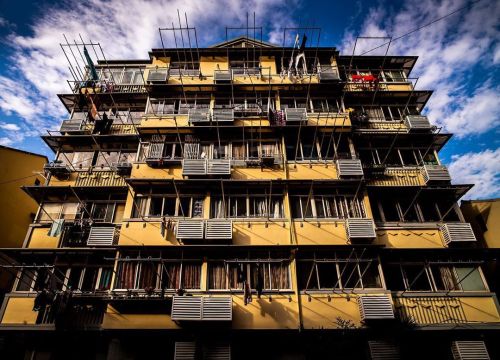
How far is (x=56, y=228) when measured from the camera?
690 inches

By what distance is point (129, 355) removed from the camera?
48.6 feet

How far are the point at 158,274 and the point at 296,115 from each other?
40.8 feet

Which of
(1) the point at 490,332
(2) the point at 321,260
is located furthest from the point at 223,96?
(1) the point at 490,332

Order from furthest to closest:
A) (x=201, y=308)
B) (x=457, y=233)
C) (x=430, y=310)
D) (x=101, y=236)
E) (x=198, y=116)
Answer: (x=198, y=116), (x=101, y=236), (x=457, y=233), (x=430, y=310), (x=201, y=308)

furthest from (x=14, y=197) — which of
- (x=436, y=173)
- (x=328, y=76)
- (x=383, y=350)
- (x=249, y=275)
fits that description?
(x=436, y=173)

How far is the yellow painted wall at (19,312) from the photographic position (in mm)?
15828

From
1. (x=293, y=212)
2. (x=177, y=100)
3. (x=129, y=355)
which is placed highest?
(x=177, y=100)

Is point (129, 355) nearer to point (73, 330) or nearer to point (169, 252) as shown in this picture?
point (73, 330)

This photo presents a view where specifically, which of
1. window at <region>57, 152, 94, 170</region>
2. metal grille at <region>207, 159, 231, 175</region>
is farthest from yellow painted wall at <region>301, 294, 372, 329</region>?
window at <region>57, 152, 94, 170</region>

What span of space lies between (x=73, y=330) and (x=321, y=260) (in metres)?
12.7

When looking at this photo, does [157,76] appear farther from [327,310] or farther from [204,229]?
[327,310]

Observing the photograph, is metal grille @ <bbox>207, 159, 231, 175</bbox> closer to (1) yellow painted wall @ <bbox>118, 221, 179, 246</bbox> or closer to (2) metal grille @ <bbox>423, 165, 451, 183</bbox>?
(1) yellow painted wall @ <bbox>118, 221, 179, 246</bbox>

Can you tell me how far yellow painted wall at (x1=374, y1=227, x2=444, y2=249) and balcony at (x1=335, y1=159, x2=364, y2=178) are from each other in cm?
348

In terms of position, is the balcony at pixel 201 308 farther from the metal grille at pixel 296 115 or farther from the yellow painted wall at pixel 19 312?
the metal grille at pixel 296 115
